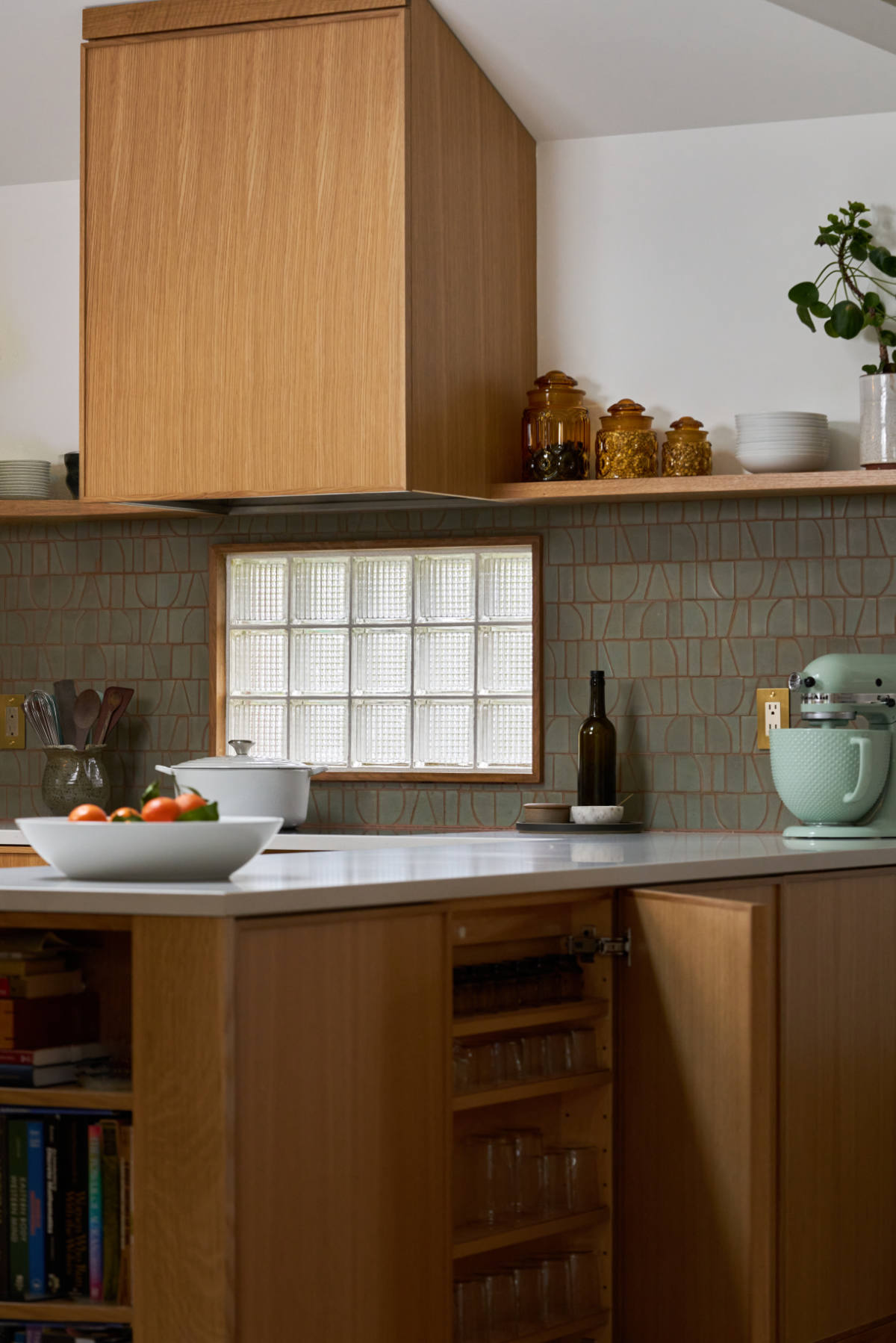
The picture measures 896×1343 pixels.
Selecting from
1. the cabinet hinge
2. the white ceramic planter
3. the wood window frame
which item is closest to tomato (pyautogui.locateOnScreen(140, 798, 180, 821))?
the cabinet hinge

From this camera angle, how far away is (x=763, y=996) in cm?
229

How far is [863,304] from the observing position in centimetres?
341

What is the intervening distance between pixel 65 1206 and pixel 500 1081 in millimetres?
674

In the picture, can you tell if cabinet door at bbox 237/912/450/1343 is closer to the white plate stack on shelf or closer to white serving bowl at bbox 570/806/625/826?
white serving bowl at bbox 570/806/625/826

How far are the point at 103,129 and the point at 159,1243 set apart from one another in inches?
91.6

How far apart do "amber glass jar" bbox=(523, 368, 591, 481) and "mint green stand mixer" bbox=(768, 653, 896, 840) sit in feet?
2.35

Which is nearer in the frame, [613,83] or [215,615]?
[613,83]

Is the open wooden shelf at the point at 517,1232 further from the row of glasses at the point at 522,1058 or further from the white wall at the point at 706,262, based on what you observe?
the white wall at the point at 706,262

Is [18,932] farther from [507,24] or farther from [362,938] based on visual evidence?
[507,24]

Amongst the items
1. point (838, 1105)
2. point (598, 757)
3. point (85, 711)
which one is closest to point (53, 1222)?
point (838, 1105)

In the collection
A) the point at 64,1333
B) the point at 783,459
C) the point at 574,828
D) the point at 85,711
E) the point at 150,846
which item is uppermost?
the point at 783,459

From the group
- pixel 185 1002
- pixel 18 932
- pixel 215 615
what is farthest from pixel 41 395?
pixel 185 1002

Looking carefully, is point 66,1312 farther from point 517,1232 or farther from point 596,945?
point 596,945

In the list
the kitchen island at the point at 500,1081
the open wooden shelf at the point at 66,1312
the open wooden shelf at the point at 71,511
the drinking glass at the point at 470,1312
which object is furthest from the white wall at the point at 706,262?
the open wooden shelf at the point at 66,1312
